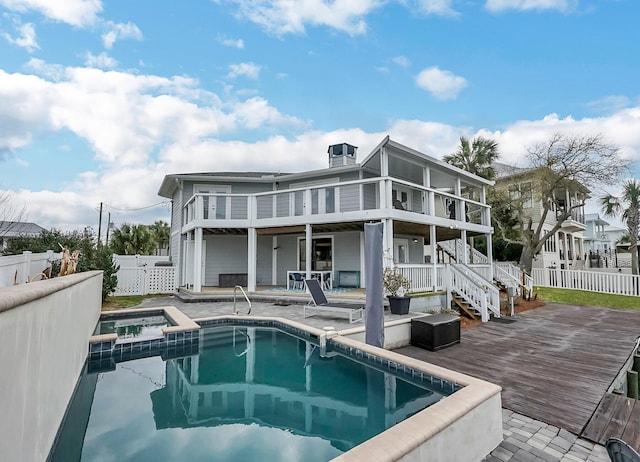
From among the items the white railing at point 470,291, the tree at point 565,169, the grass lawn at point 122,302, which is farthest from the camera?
the tree at point 565,169

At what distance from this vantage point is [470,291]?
463 inches

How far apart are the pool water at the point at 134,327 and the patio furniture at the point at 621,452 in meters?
8.25

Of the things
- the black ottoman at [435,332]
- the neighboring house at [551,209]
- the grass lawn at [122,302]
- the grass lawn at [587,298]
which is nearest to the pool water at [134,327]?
the grass lawn at [122,302]

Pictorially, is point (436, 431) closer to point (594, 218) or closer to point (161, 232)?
point (161, 232)

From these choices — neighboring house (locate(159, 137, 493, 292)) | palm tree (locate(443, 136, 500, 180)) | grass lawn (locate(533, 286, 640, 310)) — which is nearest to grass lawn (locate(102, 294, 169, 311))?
neighboring house (locate(159, 137, 493, 292))

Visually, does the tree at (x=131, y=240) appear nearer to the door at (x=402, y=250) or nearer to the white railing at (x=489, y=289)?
the door at (x=402, y=250)

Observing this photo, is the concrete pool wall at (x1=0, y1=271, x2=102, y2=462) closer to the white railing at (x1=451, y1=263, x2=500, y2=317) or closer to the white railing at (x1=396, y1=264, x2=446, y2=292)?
the white railing at (x1=396, y1=264, x2=446, y2=292)

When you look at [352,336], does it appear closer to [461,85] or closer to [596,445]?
[596,445]

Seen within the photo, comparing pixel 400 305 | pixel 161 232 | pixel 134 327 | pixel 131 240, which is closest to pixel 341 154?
pixel 400 305

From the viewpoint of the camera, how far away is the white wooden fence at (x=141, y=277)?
15.3 m

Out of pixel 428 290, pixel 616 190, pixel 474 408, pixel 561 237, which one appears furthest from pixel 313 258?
pixel 561 237

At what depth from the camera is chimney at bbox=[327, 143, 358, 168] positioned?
701 inches

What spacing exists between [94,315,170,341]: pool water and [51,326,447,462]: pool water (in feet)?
4.25

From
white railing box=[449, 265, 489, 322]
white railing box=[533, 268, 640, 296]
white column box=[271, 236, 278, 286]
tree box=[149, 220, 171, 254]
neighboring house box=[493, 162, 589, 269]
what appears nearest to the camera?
white railing box=[449, 265, 489, 322]
